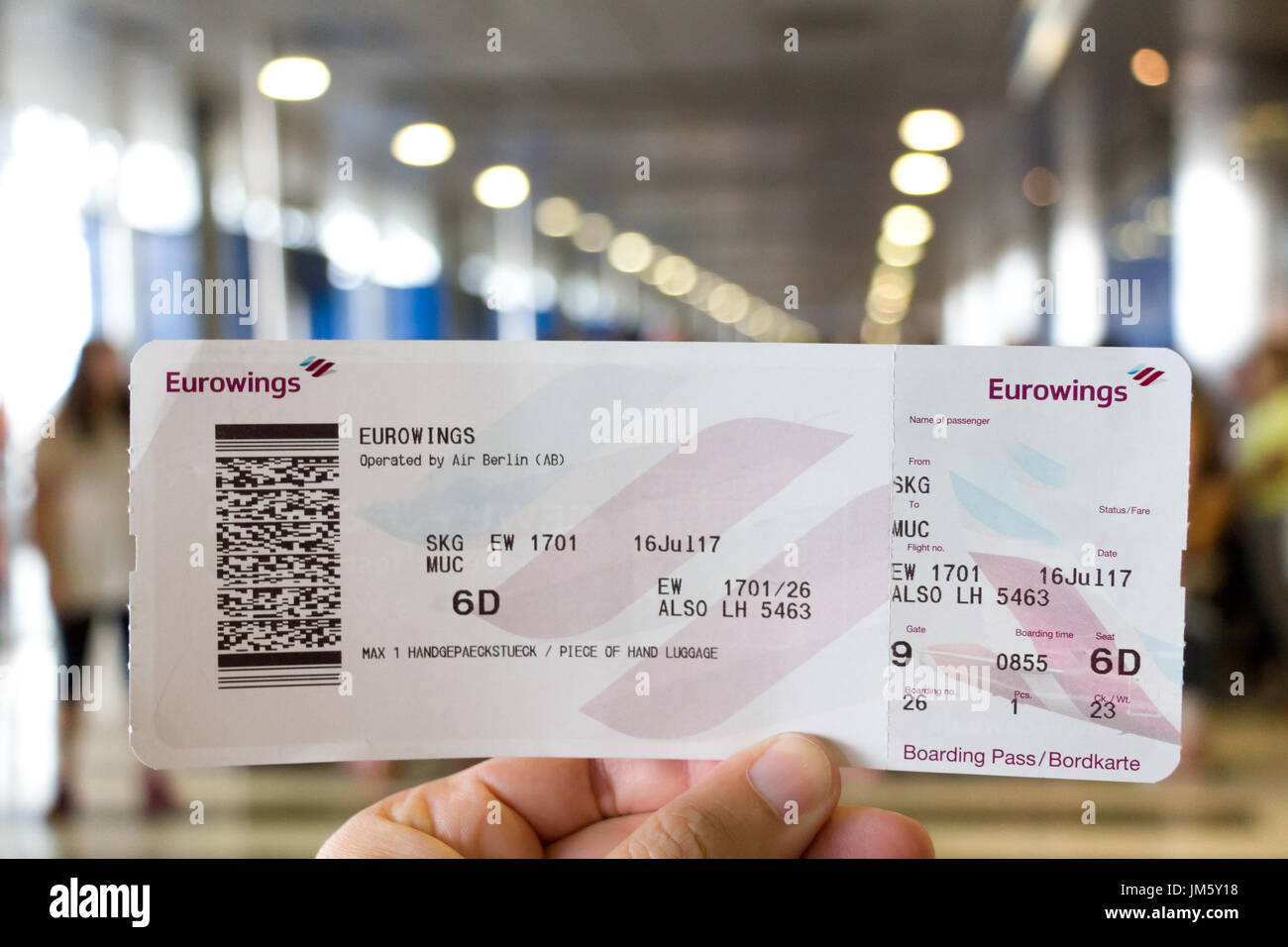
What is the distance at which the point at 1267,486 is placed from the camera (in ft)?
6.33

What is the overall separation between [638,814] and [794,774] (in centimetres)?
19

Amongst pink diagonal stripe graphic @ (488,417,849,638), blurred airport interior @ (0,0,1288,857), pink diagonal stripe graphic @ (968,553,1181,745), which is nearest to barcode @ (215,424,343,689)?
pink diagonal stripe graphic @ (488,417,849,638)

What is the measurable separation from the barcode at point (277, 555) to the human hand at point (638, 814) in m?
0.15

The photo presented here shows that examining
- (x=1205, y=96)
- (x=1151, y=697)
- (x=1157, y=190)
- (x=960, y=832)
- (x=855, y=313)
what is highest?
(x=1205, y=96)

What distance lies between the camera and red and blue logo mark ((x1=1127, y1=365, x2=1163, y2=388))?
0.52 metres

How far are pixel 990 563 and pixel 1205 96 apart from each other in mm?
2175

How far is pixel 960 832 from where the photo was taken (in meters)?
1.64

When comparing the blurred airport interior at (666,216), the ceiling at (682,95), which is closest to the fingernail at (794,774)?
the blurred airport interior at (666,216)

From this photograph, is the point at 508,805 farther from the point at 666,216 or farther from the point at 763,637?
the point at 666,216

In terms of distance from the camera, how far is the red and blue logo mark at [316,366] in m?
0.53

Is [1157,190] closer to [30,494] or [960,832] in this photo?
[960,832]

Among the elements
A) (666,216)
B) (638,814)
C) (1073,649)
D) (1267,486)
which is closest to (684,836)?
(638,814)

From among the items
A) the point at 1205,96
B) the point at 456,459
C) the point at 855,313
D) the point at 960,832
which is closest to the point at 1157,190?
the point at 1205,96
